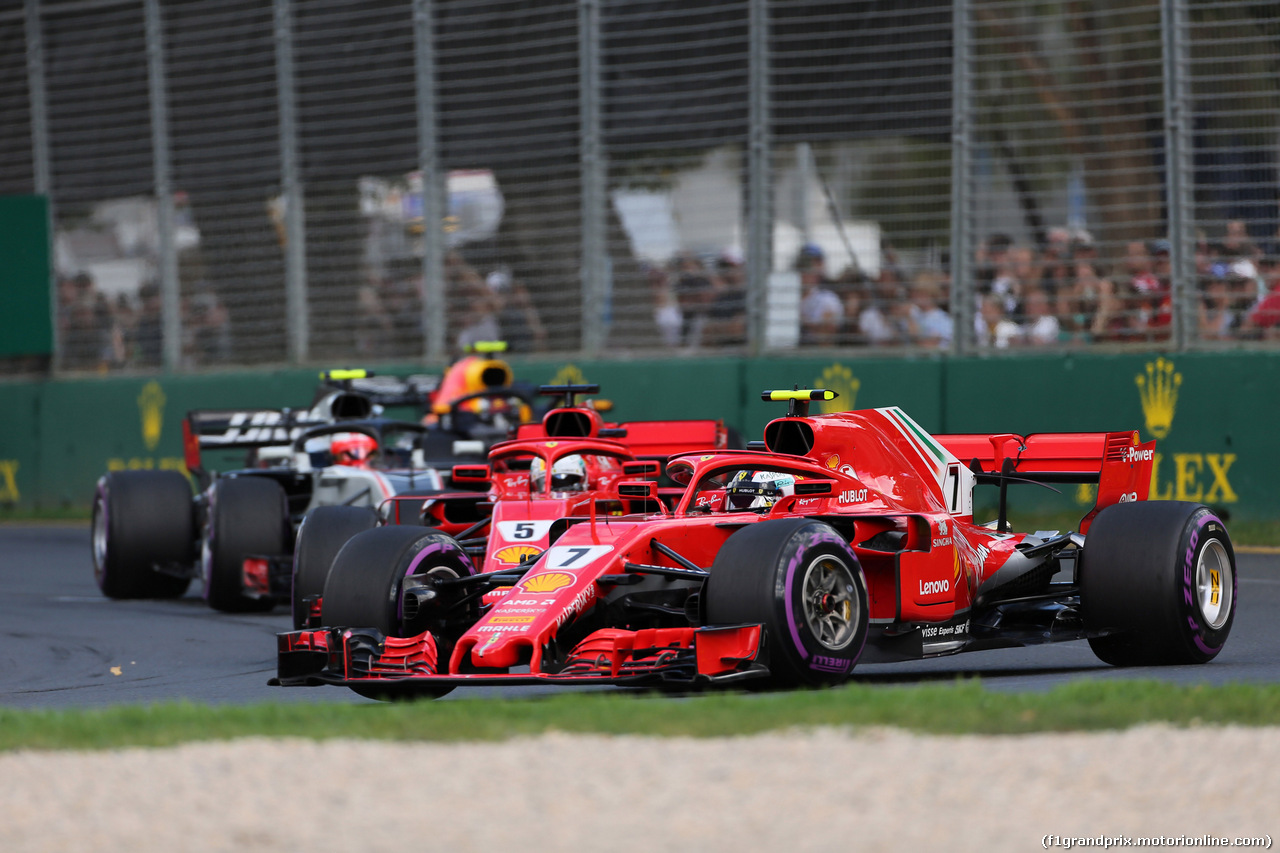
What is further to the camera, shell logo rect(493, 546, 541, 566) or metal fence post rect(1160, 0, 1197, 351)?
metal fence post rect(1160, 0, 1197, 351)

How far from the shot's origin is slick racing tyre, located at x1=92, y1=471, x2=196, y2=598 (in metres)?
13.3

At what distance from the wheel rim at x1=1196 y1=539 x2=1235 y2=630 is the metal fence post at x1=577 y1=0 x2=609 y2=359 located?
10.6 m

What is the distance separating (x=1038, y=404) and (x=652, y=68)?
→ 5.45 meters

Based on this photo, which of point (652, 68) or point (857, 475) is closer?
point (857, 475)

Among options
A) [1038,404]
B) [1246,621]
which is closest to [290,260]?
[1038,404]

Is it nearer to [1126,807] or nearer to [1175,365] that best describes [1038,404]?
[1175,365]

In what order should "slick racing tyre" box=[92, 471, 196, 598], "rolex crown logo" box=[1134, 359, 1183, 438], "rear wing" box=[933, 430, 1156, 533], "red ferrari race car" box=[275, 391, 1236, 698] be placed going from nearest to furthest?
"red ferrari race car" box=[275, 391, 1236, 698] < "rear wing" box=[933, 430, 1156, 533] < "slick racing tyre" box=[92, 471, 196, 598] < "rolex crown logo" box=[1134, 359, 1183, 438]

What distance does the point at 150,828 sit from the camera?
15.5 feet

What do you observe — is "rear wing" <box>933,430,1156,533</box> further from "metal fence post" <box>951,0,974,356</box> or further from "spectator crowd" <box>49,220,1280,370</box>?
"metal fence post" <box>951,0,974,356</box>

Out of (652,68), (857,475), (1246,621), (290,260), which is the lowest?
(1246,621)

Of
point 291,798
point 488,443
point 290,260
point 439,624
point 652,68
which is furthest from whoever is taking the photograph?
point 290,260

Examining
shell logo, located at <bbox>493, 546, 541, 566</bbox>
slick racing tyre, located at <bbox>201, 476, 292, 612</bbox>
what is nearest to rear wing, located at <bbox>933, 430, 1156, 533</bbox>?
shell logo, located at <bbox>493, 546, 541, 566</bbox>

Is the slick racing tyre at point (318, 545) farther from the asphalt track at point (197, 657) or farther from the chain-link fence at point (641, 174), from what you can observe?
the chain-link fence at point (641, 174)

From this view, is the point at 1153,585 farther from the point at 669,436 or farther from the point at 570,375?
the point at 570,375
